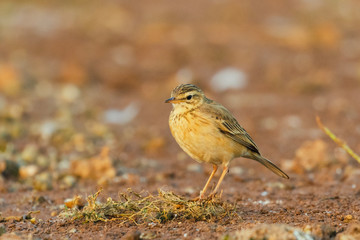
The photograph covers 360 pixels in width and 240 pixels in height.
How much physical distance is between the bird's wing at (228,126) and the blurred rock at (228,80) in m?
7.25

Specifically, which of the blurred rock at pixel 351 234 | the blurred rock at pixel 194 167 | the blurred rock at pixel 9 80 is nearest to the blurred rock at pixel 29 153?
the blurred rock at pixel 194 167

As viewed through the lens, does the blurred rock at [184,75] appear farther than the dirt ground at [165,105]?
Yes

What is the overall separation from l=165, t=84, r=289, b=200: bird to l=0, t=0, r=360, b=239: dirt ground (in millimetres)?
550

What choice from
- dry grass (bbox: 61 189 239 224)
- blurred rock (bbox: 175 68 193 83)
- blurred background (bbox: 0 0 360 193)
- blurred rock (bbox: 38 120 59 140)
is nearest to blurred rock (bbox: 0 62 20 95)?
blurred background (bbox: 0 0 360 193)

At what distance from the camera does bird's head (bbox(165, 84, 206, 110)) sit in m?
6.07

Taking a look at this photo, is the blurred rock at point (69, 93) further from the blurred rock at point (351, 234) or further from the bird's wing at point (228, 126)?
the blurred rock at point (351, 234)

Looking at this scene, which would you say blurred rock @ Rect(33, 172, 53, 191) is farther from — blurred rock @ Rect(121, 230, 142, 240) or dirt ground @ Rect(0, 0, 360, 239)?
blurred rock @ Rect(121, 230, 142, 240)

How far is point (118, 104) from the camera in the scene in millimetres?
12797

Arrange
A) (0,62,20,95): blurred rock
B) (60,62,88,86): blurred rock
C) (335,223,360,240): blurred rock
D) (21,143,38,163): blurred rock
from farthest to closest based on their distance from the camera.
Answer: (60,62,88,86): blurred rock
(0,62,20,95): blurred rock
(21,143,38,163): blurred rock
(335,223,360,240): blurred rock

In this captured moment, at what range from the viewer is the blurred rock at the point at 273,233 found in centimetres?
416

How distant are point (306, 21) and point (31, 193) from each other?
1502 cm

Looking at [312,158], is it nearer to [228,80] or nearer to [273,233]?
[273,233]

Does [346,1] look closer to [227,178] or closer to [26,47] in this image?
[26,47]

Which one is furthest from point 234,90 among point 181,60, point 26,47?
point 26,47
